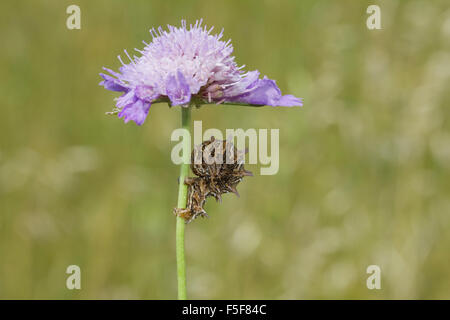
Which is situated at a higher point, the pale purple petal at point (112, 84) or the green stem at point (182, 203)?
the pale purple petal at point (112, 84)

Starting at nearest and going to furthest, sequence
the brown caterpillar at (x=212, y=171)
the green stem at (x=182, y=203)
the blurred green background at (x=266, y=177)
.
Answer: the green stem at (x=182, y=203) → the brown caterpillar at (x=212, y=171) → the blurred green background at (x=266, y=177)

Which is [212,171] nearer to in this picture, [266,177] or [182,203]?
[182,203]

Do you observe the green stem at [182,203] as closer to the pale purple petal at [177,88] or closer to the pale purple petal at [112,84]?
the pale purple petal at [177,88]

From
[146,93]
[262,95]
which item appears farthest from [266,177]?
[146,93]

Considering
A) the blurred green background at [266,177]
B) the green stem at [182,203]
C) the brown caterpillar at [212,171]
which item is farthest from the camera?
the blurred green background at [266,177]

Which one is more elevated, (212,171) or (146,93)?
(146,93)

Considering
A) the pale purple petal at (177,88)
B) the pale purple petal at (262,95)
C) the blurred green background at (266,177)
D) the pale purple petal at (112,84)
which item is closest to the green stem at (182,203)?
the pale purple petal at (177,88)
